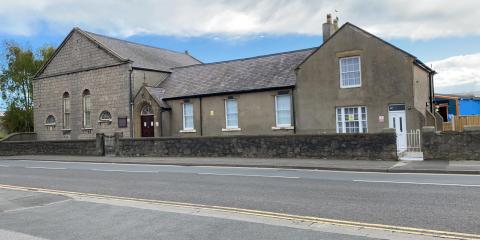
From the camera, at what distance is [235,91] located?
27953 mm

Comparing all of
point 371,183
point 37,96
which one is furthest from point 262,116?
point 37,96

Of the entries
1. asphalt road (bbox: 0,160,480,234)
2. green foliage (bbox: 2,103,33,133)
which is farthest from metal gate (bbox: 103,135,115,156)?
green foliage (bbox: 2,103,33,133)

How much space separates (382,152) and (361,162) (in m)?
1.20

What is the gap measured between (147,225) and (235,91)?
20.9m

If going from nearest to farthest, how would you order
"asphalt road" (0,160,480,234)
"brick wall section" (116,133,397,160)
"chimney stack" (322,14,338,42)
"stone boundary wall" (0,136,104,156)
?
"asphalt road" (0,160,480,234), "brick wall section" (116,133,397,160), "stone boundary wall" (0,136,104,156), "chimney stack" (322,14,338,42)

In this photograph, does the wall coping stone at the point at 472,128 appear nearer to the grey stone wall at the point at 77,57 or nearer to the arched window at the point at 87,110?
the grey stone wall at the point at 77,57

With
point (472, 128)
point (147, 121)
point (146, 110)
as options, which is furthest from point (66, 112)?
point (472, 128)

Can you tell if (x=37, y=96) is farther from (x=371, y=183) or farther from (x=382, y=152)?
(x=371, y=183)

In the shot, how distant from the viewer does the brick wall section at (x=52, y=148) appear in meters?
28.3

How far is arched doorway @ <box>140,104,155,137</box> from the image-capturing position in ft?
103

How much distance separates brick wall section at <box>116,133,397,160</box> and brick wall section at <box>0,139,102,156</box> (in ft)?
8.95

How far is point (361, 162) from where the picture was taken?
17.9 m

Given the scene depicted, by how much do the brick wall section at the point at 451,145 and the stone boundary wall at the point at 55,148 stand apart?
19.8 meters

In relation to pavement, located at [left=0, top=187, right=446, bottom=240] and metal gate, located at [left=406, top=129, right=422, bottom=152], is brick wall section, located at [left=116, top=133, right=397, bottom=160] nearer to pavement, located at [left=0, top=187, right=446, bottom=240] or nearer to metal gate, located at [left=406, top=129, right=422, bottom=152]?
metal gate, located at [left=406, top=129, right=422, bottom=152]
